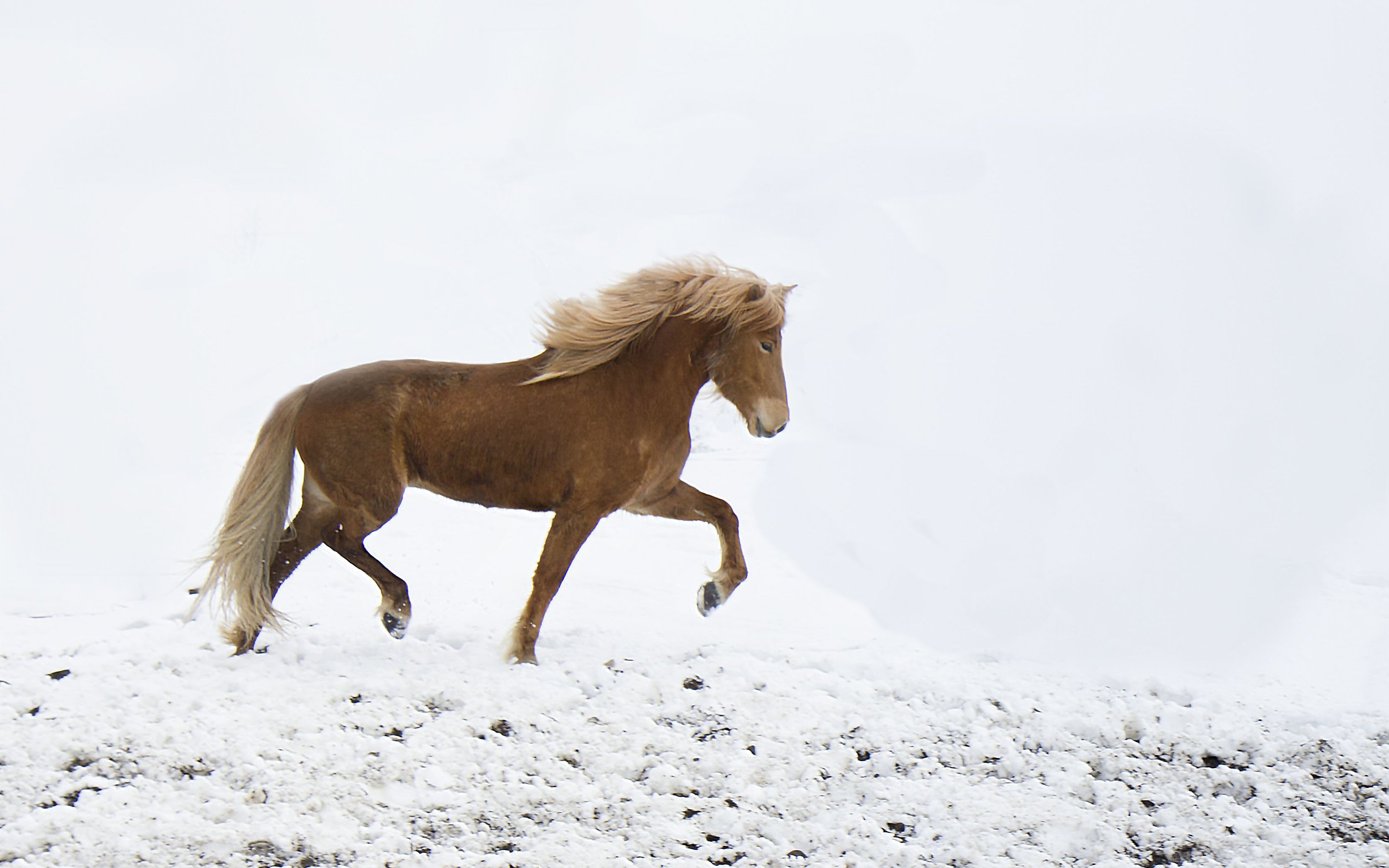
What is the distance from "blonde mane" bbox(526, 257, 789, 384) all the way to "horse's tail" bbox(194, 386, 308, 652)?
1033mm

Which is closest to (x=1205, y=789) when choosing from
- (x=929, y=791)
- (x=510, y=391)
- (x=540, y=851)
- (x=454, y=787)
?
(x=929, y=791)

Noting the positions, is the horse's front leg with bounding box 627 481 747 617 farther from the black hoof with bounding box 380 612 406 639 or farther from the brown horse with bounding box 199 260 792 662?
the black hoof with bounding box 380 612 406 639

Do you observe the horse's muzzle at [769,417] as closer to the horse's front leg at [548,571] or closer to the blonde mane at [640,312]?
the blonde mane at [640,312]

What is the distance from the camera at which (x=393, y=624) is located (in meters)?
4.27

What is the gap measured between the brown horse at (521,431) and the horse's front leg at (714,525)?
30 cm

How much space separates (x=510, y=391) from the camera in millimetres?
4078

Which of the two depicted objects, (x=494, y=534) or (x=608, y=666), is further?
(x=494, y=534)

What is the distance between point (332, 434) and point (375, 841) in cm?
171

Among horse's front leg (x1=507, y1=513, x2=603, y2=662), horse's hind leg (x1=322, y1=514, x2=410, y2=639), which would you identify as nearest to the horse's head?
horse's front leg (x1=507, y1=513, x2=603, y2=662)

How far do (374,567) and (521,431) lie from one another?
85cm

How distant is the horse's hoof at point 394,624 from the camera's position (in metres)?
4.25

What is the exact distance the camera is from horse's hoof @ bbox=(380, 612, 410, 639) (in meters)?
4.25

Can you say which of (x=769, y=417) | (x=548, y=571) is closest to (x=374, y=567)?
(x=548, y=571)

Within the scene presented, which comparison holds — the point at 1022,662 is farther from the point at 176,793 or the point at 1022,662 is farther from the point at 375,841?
the point at 176,793
